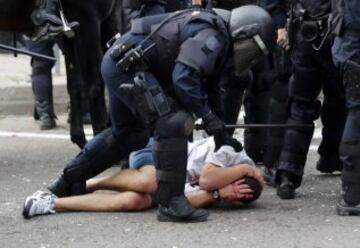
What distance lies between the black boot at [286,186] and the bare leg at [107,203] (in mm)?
891

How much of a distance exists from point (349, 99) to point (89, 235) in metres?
1.67

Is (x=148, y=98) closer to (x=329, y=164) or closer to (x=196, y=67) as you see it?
(x=196, y=67)

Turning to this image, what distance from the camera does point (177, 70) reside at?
18.5 ft

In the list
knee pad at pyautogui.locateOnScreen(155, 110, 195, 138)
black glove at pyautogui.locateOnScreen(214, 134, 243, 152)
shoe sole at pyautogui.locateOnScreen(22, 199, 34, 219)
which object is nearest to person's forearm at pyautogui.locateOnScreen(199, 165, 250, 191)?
black glove at pyautogui.locateOnScreen(214, 134, 243, 152)

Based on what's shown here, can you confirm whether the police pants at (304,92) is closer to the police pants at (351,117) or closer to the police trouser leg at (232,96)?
the police pants at (351,117)

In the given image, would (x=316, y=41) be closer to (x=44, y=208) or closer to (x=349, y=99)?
(x=349, y=99)

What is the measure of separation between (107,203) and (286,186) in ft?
3.84

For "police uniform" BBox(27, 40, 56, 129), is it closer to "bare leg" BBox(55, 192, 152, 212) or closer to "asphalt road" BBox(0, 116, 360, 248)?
"asphalt road" BBox(0, 116, 360, 248)

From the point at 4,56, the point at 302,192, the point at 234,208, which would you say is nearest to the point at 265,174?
the point at 302,192

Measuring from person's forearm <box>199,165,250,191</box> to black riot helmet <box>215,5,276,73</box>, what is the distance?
64 centimetres

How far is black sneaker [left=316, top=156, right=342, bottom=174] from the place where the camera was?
7363mm

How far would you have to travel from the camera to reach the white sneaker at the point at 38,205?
613 centimetres

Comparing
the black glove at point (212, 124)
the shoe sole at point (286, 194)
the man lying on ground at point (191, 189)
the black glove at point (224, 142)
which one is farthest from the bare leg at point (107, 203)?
the shoe sole at point (286, 194)

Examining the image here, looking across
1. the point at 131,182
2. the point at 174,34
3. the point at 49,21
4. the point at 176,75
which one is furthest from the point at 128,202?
the point at 49,21
